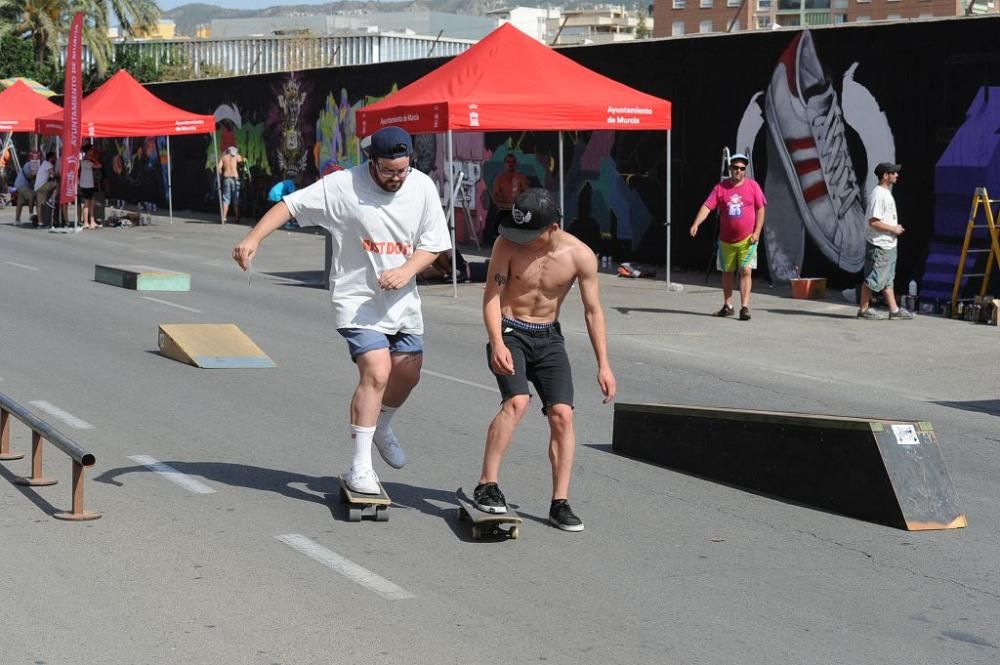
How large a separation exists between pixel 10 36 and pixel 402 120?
4592 cm

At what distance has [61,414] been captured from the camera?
32.4 feet

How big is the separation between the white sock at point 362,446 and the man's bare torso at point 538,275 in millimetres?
911

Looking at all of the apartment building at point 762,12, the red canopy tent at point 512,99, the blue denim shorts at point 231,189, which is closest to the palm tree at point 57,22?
the blue denim shorts at point 231,189

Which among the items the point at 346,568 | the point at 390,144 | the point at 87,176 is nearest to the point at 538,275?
the point at 390,144

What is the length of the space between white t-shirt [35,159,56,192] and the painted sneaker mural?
17.6 metres

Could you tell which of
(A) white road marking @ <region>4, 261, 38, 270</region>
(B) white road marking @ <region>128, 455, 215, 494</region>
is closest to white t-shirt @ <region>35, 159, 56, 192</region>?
(A) white road marking @ <region>4, 261, 38, 270</region>

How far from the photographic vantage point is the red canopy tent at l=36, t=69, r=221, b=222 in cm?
3027

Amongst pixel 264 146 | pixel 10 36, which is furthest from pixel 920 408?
pixel 10 36

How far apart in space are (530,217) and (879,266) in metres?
10.4

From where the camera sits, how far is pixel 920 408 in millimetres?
11367

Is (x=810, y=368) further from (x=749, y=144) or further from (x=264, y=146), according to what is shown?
(x=264, y=146)

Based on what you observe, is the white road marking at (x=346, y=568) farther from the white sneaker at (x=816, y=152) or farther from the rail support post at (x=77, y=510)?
the white sneaker at (x=816, y=152)

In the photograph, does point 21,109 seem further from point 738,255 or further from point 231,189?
point 738,255

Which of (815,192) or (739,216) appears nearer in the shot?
(739,216)
